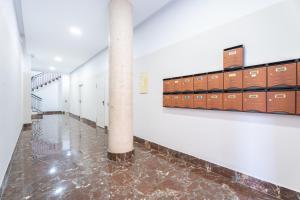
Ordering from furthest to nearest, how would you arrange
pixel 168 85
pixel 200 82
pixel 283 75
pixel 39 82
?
pixel 39 82, pixel 168 85, pixel 200 82, pixel 283 75

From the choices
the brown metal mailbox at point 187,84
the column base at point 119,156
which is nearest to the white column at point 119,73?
the column base at point 119,156

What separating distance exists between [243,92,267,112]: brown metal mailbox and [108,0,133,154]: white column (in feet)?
6.61

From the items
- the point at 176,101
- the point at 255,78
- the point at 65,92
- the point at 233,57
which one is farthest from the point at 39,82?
the point at 255,78

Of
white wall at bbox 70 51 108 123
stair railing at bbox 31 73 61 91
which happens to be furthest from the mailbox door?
stair railing at bbox 31 73 61 91

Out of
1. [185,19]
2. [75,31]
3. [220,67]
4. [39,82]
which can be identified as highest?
[75,31]

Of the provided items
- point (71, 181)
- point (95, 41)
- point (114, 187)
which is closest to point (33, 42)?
point (95, 41)

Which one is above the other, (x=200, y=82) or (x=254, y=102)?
(x=200, y=82)

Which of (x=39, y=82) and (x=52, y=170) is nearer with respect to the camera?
(x=52, y=170)

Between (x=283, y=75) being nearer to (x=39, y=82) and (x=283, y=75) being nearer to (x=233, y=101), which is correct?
(x=233, y=101)

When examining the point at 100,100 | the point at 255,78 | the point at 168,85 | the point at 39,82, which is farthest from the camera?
the point at 39,82

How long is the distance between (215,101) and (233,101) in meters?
0.29

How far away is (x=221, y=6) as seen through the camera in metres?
2.49

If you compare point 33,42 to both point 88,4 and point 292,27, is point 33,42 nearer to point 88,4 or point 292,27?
point 88,4

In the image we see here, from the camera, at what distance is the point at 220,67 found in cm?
253
